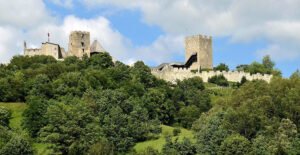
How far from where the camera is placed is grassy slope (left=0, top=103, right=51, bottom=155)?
6632 cm

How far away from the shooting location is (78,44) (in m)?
100

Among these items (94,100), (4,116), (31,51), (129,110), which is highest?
(31,51)

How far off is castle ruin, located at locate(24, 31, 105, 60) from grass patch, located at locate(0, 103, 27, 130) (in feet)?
64.4

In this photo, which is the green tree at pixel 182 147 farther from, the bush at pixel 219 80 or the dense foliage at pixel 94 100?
the bush at pixel 219 80

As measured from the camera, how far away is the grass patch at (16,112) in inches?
2922

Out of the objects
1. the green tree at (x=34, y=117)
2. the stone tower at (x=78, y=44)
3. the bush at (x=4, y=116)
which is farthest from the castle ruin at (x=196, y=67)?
the bush at (x=4, y=116)

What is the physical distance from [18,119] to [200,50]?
40191 mm

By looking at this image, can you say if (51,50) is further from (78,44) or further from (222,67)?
(222,67)

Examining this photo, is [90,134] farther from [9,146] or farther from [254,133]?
[254,133]

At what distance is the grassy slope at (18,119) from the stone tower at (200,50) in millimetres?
34995

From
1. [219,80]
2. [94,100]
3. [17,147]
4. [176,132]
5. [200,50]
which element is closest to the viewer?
[17,147]

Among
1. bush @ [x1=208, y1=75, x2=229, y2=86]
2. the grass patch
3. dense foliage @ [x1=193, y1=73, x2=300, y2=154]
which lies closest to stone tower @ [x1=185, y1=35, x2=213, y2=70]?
bush @ [x1=208, y1=75, x2=229, y2=86]

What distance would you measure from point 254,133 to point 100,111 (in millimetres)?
17606

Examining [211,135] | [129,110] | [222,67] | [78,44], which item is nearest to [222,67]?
[222,67]
